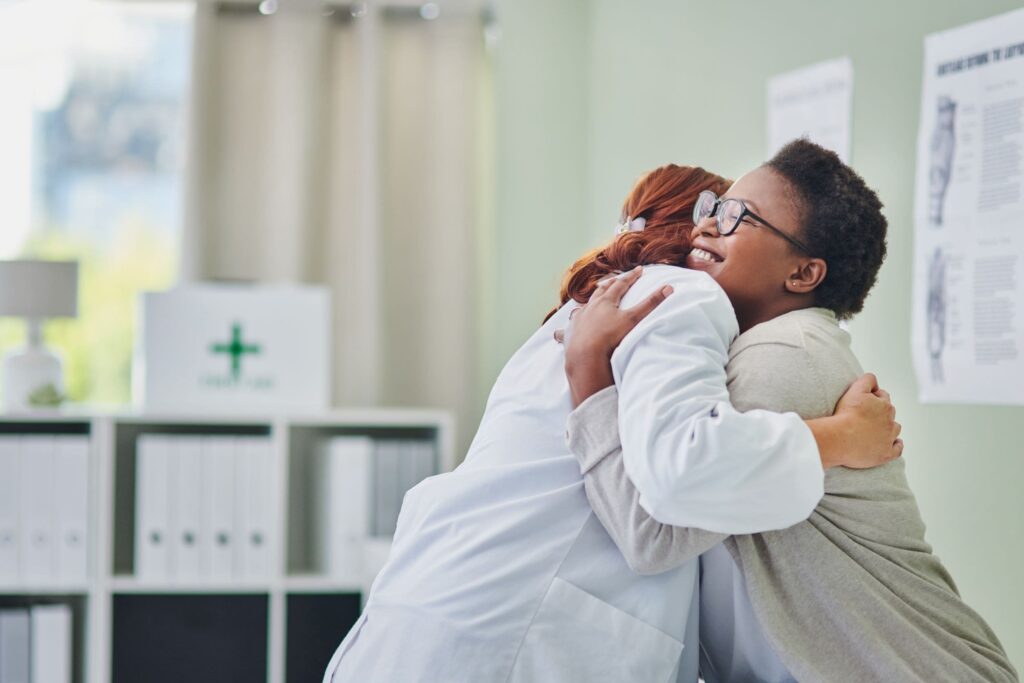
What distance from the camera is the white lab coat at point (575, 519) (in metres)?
1.08

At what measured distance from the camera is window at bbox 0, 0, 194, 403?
341 cm

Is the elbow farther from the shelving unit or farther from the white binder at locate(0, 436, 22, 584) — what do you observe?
the white binder at locate(0, 436, 22, 584)

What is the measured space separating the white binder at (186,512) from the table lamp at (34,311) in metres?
0.38

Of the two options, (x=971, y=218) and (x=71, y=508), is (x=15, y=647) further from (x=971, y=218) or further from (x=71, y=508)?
(x=971, y=218)

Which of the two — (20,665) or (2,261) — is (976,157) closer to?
(2,261)

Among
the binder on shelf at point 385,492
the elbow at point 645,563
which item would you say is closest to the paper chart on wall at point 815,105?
the elbow at point 645,563

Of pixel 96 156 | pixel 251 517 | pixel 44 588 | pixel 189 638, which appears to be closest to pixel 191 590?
pixel 189 638

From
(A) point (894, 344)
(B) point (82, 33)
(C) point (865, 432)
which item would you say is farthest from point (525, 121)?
(C) point (865, 432)

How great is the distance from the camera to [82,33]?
346 cm

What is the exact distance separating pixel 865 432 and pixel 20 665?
2454 mm

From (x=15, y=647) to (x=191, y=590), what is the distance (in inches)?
18.0

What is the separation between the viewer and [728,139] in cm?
259

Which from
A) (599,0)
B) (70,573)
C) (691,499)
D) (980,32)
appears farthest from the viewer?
(599,0)

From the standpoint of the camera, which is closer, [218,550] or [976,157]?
[976,157]
